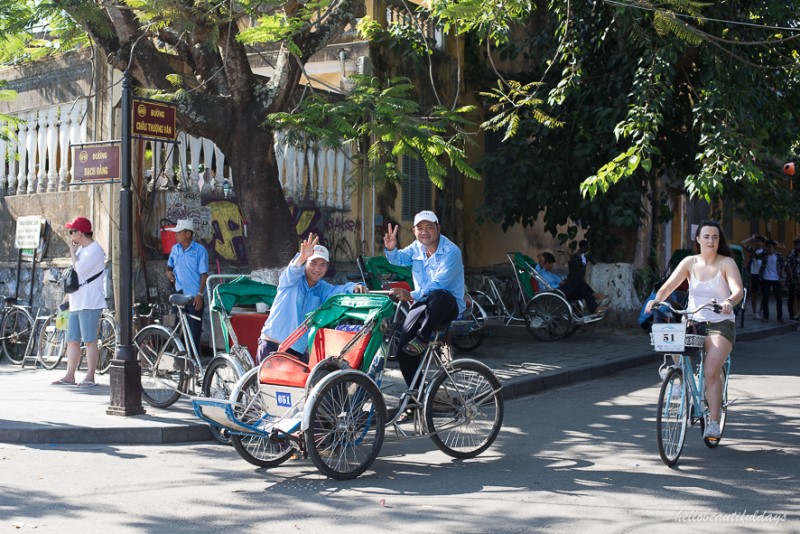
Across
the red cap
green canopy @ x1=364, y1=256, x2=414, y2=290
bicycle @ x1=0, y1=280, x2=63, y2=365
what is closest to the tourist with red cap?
the red cap

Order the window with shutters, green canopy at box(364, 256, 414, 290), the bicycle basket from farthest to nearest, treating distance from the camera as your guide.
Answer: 1. the window with shutters
2. green canopy at box(364, 256, 414, 290)
3. the bicycle basket

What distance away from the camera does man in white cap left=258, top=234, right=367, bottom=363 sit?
25.5ft

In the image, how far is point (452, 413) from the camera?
7547 mm

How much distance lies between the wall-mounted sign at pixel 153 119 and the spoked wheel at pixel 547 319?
8039 millimetres

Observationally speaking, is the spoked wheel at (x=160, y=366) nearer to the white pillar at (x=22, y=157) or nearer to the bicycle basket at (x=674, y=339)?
the bicycle basket at (x=674, y=339)

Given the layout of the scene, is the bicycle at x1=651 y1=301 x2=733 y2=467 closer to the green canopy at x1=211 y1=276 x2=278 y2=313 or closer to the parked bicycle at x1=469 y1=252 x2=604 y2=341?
the green canopy at x1=211 y1=276 x2=278 y2=313

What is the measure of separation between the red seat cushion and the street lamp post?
1.09 m

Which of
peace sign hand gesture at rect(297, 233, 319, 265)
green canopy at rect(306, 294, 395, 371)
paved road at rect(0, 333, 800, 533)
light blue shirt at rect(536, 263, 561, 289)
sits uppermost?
peace sign hand gesture at rect(297, 233, 319, 265)

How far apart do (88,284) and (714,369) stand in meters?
6.97

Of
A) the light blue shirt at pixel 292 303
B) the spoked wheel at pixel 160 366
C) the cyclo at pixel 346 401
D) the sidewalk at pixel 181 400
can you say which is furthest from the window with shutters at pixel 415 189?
the cyclo at pixel 346 401

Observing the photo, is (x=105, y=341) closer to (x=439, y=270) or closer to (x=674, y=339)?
(x=439, y=270)

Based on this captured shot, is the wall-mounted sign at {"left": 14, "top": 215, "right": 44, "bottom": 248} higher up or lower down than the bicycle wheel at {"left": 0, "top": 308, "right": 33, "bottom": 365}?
higher up

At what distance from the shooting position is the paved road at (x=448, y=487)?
18.7 feet

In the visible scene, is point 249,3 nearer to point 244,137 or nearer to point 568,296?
point 244,137
